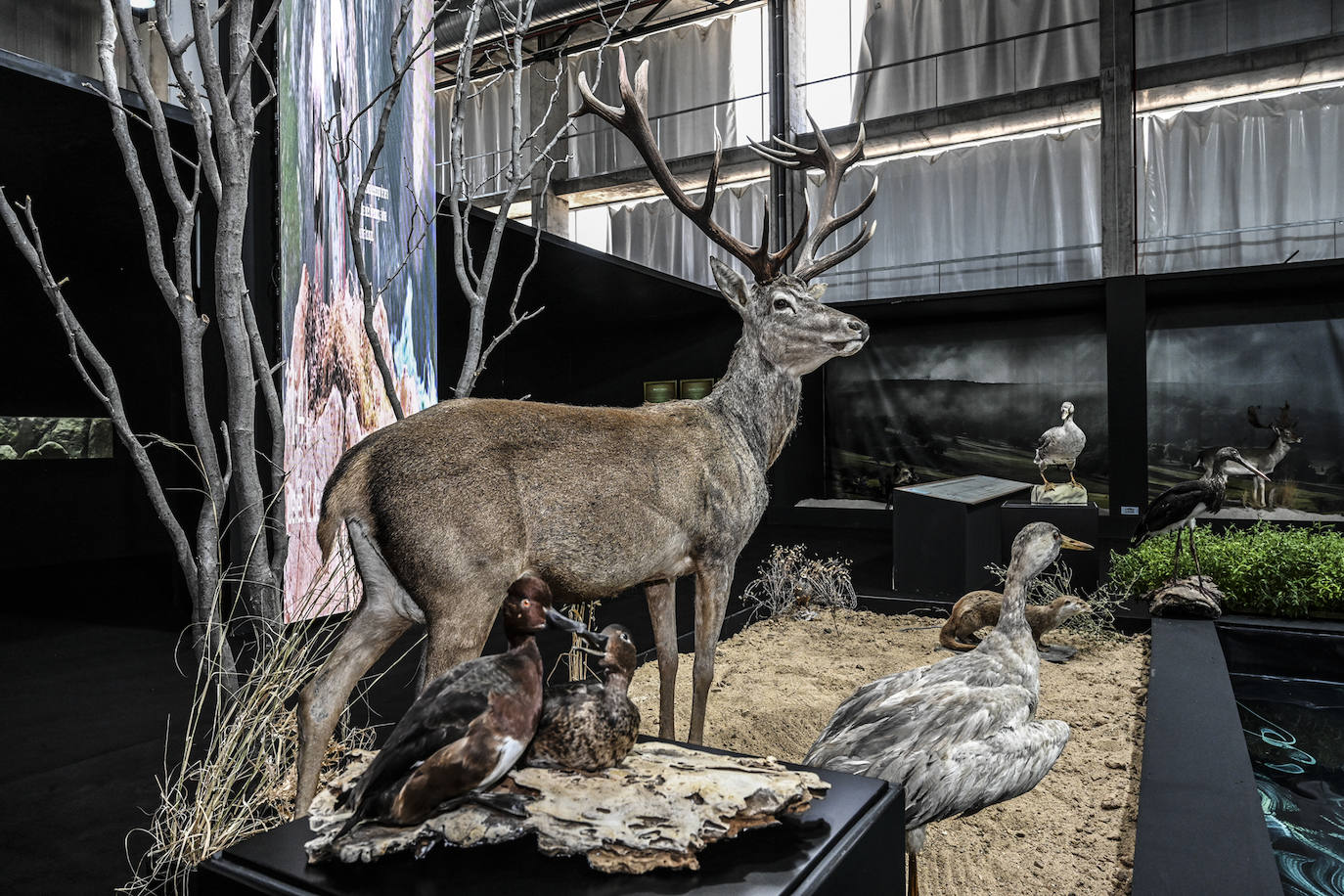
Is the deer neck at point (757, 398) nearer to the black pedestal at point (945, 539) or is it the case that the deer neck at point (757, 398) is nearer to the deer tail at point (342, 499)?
the deer tail at point (342, 499)

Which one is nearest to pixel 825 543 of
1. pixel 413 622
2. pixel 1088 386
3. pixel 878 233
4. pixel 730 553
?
pixel 1088 386

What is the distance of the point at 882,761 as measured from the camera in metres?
1.65

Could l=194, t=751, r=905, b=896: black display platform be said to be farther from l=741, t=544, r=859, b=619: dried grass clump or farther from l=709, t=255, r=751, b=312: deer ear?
l=741, t=544, r=859, b=619: dried grass clump

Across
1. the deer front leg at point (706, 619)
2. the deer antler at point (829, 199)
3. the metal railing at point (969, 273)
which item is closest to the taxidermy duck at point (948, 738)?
the deer front leg at point (706, 619)

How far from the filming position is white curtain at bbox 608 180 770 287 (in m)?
12.4

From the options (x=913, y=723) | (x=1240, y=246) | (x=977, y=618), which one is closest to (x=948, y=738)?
(x=913, y=723)

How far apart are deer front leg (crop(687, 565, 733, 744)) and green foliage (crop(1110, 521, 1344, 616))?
4373 millimetres

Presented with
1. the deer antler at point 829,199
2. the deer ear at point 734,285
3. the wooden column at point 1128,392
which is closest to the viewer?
the deer ear at point 734,285

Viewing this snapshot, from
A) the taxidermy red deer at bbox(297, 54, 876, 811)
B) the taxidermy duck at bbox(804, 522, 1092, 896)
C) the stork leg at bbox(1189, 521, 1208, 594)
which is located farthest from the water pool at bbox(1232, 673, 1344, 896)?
the taxidermy red deer at bbox(297, 54, 876, 811)

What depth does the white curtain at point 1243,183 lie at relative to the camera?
9.41 m

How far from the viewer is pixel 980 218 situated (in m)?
11.1

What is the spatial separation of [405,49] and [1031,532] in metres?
3.94

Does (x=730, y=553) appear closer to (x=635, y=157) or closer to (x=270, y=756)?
(x=270, y=756)

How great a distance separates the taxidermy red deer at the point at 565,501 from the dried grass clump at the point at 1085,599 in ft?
9.64
